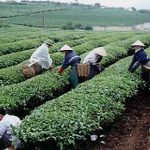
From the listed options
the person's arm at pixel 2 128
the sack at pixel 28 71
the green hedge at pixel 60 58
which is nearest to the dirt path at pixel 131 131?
the person's arm at pixel 2 128

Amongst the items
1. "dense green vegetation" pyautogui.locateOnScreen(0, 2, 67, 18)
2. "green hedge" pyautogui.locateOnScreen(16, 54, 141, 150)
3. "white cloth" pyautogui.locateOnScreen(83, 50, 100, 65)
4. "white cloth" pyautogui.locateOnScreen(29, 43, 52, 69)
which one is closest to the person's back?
"green hedge" pyautogui.locateOnScreen(16, 54, 141, 150)

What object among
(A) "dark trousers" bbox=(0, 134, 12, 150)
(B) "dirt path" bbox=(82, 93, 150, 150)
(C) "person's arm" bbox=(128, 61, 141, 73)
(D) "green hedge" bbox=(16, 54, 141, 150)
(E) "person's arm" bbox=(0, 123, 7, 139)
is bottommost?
(B) "dirt path" bbox=(82, 93, 150, 150)

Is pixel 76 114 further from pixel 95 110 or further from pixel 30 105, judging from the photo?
pixel 30 105

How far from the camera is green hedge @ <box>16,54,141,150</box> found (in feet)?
31.9

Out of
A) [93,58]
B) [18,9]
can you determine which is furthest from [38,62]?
[18,9]

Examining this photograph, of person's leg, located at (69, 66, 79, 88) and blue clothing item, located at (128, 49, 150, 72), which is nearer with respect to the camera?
blue clothing item, located at (128, 49, 150, 72)

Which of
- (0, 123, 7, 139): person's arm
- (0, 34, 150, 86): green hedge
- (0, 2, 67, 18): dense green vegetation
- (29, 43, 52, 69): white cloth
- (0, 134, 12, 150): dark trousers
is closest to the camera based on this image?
(0, 123, 7, 139): person's arm

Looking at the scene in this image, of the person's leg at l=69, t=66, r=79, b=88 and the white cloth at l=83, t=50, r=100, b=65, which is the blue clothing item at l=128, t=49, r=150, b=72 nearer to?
the white cloth at l=83, t=50, r=100, b=65

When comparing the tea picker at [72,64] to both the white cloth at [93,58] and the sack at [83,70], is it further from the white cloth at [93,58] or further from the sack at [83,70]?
the white cloth at [93,58]

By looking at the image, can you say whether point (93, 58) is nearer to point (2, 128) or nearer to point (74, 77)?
point (74, 77)

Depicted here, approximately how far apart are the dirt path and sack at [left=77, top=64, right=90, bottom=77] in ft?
7.94

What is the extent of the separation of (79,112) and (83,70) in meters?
5.60

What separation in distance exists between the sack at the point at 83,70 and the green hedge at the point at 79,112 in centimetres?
123

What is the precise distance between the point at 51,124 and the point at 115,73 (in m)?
6.60
